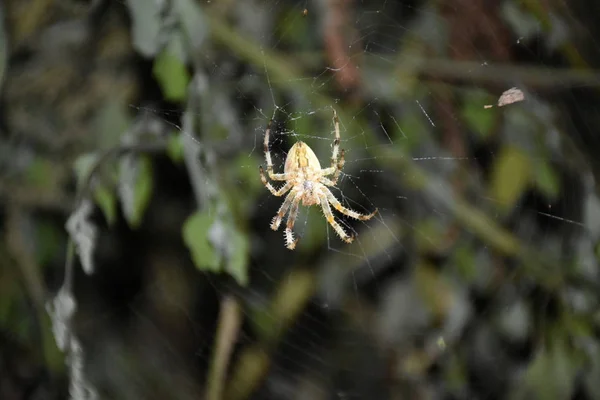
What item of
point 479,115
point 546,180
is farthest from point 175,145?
point 546,180

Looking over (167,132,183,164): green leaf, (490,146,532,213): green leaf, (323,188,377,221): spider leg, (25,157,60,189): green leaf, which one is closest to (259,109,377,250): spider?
(323,188,377,221): spider leg

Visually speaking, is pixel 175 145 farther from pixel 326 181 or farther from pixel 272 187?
pixel 326 181

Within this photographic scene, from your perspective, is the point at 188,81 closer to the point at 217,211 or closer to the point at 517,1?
the point at 217,211

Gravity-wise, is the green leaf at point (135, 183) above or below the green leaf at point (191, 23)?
below

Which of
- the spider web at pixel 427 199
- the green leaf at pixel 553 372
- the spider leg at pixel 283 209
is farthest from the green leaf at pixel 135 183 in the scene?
the green leaf at pixel 553 372

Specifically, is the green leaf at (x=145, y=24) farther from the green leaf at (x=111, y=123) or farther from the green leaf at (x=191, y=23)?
the green leaf at (x=111, y=123)

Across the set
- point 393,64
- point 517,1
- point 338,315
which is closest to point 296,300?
point 338,315

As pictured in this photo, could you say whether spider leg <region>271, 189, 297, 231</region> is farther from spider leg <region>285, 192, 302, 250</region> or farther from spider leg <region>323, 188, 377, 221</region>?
spider leg <region>323, 188, 377, 221</region>

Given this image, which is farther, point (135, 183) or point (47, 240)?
point (47, 240)
